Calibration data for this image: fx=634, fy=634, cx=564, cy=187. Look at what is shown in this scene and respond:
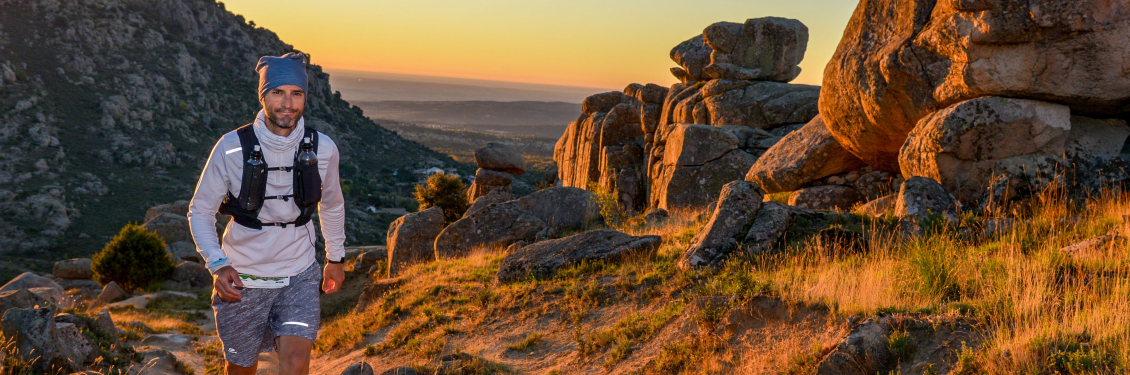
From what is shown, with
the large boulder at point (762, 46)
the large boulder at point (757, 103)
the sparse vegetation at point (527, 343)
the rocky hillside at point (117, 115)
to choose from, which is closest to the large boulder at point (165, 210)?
the rocky hillside at point (117, 115)

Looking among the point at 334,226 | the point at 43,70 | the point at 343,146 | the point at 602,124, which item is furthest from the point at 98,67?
the point at 334,226

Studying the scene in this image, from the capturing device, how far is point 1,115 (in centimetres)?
5784

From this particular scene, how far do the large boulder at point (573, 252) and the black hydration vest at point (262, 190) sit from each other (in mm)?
7340

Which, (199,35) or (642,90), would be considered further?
(199,35)

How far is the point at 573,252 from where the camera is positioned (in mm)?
12250

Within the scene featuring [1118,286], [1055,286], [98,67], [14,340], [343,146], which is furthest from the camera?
[343,146]

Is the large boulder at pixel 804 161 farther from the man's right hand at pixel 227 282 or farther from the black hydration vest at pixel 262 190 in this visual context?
the man's right hand at pixel 227 282

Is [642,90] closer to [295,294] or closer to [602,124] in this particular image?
[602,124]

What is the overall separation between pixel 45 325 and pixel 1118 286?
12398 millimetres

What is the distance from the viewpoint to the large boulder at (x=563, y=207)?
2173 cm

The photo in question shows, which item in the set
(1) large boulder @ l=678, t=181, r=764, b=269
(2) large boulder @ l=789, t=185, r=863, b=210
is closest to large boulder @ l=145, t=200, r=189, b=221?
(2) large boulder @ l=789, t=185, r=863, b=210

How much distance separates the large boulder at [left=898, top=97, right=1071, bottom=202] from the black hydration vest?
9.83m

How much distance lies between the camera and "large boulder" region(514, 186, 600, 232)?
2173cm

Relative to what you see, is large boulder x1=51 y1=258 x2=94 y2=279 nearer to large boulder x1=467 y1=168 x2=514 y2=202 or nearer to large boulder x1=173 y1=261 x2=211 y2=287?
large boulder x1=173 y1=261 x2=211 y2=287
